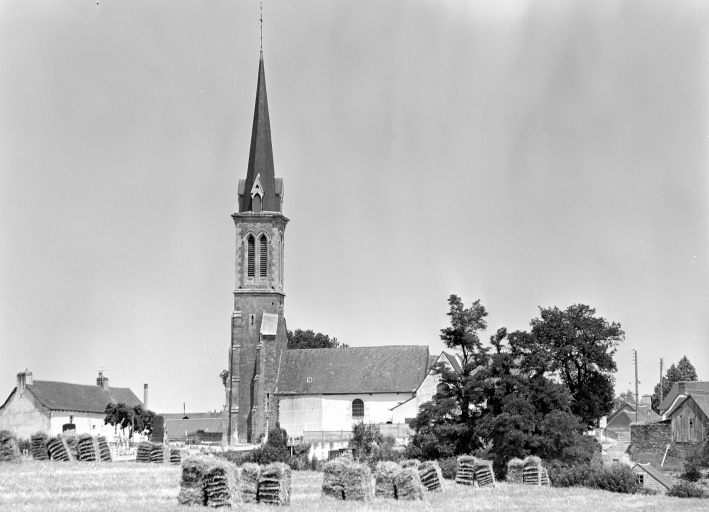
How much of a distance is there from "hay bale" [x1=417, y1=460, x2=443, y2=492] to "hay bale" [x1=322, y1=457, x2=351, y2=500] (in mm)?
4903

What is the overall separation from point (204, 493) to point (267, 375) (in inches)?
2314

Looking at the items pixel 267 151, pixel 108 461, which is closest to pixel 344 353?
pixel 267 151

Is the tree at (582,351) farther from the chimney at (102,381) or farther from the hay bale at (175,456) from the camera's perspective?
the chimney at (102,381)

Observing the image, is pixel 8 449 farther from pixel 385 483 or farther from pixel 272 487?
pixel 385 483

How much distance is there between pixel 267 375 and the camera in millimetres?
82625

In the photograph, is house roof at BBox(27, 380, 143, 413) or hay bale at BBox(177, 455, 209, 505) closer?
hay bale at BBox(177, 455, 209, 505)

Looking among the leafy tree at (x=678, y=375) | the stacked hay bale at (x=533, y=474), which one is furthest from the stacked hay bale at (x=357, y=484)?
the leafy tree at (x=678, y=375)

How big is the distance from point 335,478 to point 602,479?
48.0 ft

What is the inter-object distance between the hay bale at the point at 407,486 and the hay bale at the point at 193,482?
6.69 metres

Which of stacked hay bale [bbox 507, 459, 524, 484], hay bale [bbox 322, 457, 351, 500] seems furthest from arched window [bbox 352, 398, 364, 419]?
hay bale [bbox 322, 457, 351, 500]

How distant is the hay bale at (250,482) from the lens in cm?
2584

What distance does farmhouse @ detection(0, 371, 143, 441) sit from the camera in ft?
297

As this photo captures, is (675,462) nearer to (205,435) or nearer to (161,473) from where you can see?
(161,473)

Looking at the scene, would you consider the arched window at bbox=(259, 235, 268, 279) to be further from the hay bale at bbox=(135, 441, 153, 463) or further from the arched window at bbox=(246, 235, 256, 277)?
the hay bale at bbox=(135, 441, 153, 463)
